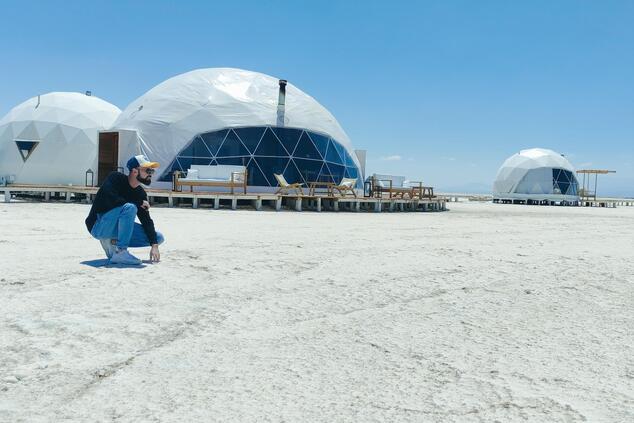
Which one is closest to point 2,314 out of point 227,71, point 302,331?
point 302,331

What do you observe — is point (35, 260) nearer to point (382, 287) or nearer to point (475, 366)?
point (382, 287)

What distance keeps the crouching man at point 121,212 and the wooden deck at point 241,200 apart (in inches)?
476

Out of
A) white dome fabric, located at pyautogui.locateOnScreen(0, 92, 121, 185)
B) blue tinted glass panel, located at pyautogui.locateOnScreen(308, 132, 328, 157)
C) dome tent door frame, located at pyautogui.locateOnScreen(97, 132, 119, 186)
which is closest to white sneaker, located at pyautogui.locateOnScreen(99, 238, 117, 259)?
blue tinted glass panel, located at pyautogui.locateOnScreen(308, 132, 328, 157)

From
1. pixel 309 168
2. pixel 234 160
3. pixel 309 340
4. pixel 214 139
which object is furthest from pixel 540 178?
pixel 309 340

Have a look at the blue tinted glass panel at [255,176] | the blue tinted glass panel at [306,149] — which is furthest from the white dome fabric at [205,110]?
the blue tinted glass panel at [255,176]

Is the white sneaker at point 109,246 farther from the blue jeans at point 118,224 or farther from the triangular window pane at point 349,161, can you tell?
the triangular window pane at point 349,161

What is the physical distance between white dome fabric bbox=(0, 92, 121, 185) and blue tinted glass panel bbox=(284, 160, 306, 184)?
10542 mm

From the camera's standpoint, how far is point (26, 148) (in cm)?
2647

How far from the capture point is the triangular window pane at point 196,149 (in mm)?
20891

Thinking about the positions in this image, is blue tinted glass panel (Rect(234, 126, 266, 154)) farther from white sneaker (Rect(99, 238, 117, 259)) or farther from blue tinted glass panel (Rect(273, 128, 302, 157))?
white sneaker (Rect(99, 238, 117, 259))

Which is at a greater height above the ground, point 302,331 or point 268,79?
point 268,79

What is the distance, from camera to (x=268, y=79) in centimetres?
2391

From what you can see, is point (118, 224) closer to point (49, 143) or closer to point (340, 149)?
point (340, 149)

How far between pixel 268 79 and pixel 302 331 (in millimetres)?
21514
